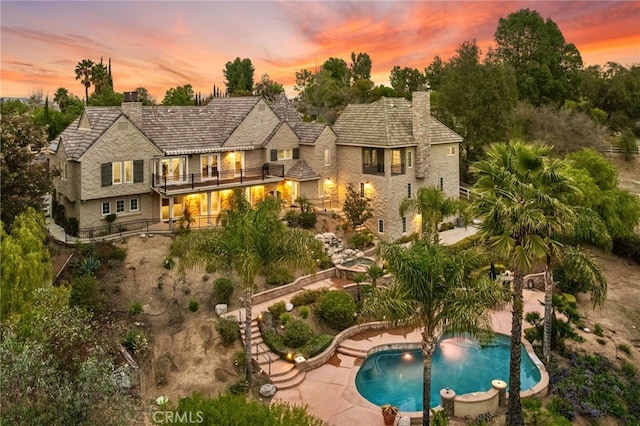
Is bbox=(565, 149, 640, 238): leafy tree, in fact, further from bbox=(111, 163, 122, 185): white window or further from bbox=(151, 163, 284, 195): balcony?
bbox=(111, 163, 122, 185): white window

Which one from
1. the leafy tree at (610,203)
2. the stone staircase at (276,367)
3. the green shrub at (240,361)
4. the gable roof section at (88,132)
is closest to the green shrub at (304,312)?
the stone staircase at (276,367)

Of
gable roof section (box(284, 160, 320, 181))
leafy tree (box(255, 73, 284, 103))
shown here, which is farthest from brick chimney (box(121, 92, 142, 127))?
leafy tree (box(255, 73, 284, 103))

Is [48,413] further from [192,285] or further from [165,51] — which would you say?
[165,51]

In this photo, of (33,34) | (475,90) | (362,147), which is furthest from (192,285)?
(475,90)

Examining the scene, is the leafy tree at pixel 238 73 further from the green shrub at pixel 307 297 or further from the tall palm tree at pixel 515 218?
the tall palm tree at pixel 515 218

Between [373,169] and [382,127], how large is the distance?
3650mm

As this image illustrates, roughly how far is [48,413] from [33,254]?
9349mm

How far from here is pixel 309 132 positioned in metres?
42.7

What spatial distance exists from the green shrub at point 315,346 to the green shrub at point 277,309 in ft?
9.32

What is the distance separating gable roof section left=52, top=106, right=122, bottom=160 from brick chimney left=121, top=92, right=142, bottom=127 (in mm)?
581

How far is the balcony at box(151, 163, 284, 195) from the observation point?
34500mm

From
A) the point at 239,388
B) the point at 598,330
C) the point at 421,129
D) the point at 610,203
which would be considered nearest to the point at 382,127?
the point at 421,129

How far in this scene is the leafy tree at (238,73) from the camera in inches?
4269

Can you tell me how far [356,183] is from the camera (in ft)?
135
